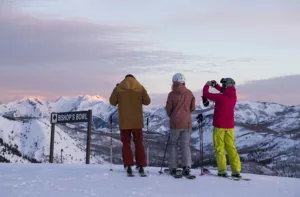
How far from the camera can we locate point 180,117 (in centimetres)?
1229

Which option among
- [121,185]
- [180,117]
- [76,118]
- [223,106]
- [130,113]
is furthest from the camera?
[76,118]

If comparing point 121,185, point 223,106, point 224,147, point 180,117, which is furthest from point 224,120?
point 121,185

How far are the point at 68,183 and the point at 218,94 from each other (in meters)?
4.58

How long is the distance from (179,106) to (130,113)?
127cm

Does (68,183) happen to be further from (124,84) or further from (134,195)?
(124,84)

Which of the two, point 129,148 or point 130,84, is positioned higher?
point 130,84

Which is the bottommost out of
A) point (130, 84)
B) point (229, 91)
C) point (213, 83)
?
point (229, 91)

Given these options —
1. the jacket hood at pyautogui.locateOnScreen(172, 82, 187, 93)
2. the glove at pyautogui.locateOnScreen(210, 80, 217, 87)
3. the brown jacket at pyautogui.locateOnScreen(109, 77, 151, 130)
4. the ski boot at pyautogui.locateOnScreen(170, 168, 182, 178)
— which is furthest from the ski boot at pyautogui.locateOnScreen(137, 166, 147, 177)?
the glove at pyautogui.locateOnScreen(210, 80, 217, 87)

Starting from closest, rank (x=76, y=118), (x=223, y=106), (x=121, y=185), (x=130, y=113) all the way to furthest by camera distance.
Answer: (x=121, y=185), (x=130, y=113), (x=223, y=106), (x=76, y=118)

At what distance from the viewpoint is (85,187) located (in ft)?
34.9

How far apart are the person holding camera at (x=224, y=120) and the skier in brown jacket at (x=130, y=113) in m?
1.76

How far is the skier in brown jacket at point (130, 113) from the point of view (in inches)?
488

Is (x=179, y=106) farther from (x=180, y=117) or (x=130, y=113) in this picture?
(x=130, y=113)

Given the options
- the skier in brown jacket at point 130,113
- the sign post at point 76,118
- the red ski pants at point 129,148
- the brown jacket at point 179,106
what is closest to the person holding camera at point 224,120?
the brown jacket at point 179,106
